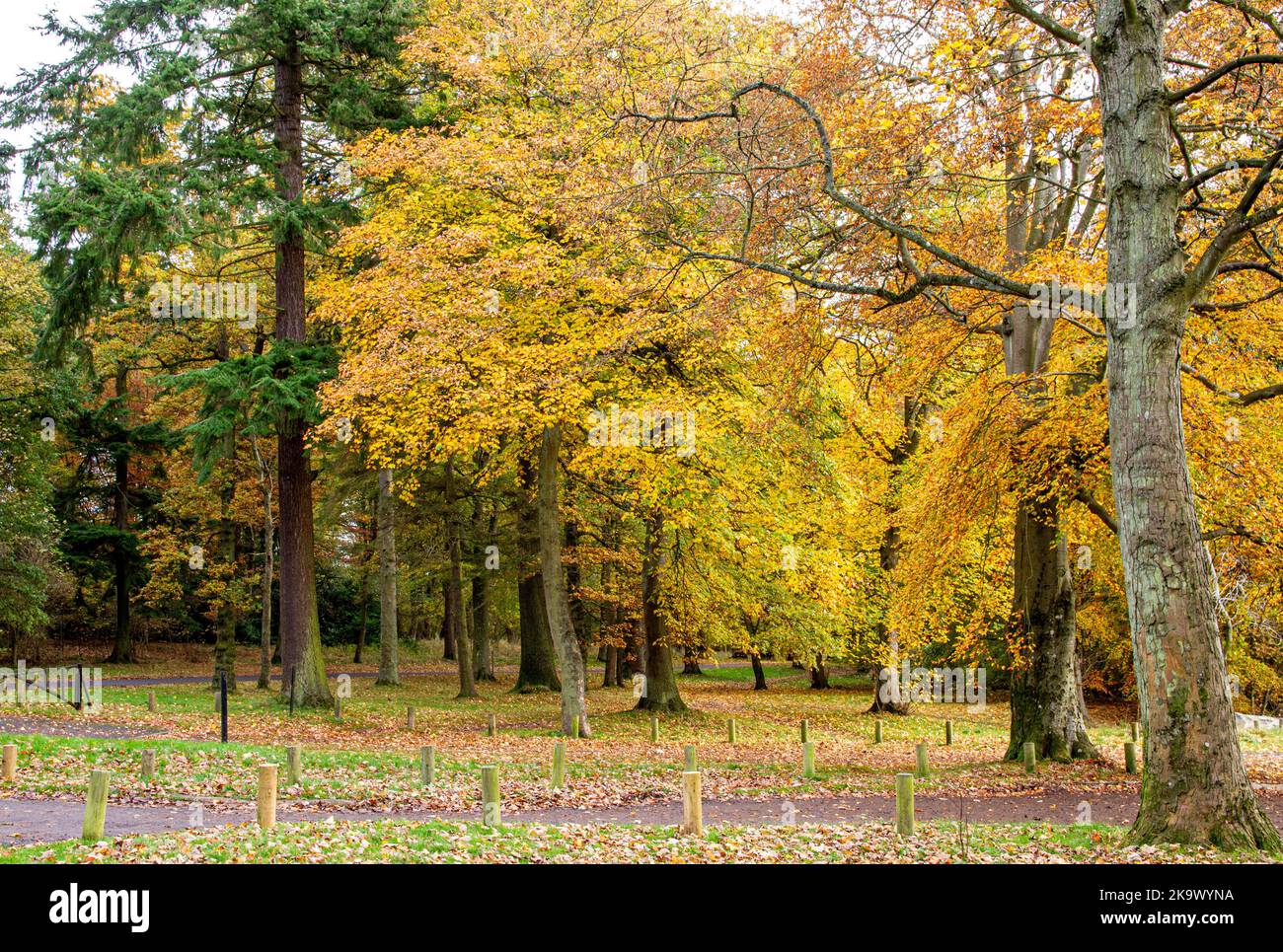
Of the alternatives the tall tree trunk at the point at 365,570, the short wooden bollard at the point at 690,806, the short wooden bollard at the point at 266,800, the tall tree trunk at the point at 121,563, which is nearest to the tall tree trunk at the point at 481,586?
the tall tree trunk at the point at 365,570

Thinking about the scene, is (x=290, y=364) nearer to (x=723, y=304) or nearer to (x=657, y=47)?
(x=657, y=47)

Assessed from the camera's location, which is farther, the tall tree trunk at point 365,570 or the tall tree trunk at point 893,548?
the tall tree trunk at point 365,570

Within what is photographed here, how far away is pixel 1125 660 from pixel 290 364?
25.1 metres

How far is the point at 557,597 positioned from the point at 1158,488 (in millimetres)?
13099

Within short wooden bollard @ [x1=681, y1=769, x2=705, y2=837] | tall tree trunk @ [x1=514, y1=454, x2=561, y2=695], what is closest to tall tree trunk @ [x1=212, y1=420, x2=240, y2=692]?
tall tree trunk @ [x1=514, y1=454, x2=561, y2=695]

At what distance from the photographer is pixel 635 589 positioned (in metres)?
26.9

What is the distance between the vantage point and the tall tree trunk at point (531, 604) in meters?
27.0

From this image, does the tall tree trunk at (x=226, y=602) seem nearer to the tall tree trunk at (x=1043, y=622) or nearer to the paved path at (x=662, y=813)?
the paved path at (x=662, y=813)

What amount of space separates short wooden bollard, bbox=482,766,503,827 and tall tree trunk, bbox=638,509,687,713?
13598 millimetres

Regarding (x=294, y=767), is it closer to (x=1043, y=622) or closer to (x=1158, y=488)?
(x=1158, y=488)

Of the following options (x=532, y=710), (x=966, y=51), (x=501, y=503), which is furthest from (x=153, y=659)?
(x=966, y=51)

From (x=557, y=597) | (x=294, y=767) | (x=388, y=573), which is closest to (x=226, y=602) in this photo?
(x=388, y=573)

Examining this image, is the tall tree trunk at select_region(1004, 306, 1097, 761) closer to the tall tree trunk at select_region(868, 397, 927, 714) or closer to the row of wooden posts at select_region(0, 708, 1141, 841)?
the row of wooden posts at select_region(0, 708, 1141, 841)

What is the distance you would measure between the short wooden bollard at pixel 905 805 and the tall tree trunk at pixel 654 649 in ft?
46.5
